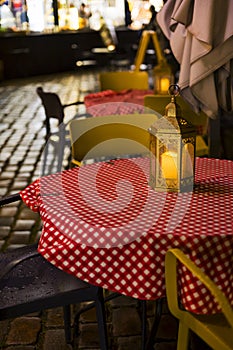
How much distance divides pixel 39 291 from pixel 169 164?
70 cm

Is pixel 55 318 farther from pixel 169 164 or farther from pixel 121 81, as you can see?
pixel 121 81

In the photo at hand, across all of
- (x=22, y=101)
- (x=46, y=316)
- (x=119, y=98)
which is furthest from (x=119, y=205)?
(x=22, y=101)

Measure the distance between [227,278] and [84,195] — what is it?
657 mm

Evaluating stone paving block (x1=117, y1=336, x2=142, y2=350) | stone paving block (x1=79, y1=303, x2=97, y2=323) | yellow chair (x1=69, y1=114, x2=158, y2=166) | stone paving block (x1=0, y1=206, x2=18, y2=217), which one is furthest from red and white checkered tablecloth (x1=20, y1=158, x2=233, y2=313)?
stone paving block (x1=0, y1=206, x2=18, y2=217)

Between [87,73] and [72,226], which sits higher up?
[72,226]

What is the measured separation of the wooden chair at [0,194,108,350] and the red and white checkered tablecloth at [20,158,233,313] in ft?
0.35

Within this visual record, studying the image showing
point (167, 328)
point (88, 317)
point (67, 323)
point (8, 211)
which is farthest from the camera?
point (8, 211)

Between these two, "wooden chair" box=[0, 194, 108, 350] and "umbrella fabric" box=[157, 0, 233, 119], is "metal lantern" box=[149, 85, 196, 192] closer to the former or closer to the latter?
"wooden chair" box=[0, 194, 108, 350]

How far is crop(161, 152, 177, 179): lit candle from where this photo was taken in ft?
6.72

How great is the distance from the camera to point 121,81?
5.30 m

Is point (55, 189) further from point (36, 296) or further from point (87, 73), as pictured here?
point (87, 73)

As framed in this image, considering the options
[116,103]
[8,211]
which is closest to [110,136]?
[116,103]

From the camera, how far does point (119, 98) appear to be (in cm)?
454

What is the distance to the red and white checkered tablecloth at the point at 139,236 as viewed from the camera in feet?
5.65
